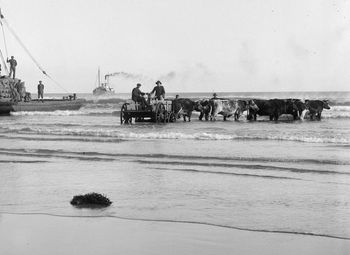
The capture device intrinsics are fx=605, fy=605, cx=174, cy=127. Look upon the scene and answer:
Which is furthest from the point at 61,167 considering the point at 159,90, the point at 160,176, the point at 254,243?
the point at 159,90

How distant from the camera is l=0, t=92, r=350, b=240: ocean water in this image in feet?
26.1

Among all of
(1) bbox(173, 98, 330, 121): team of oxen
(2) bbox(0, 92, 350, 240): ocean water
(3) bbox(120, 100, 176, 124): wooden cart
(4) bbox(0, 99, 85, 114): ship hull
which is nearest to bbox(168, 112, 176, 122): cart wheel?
(3) bbox(120, 100, 176, 124): wooden cart

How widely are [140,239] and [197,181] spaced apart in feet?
14.3

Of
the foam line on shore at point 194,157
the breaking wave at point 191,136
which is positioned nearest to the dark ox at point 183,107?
the breaking wave at point 191,136

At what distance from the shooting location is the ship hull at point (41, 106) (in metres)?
42.9

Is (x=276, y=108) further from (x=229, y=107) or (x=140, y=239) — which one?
(x=140, y=239)

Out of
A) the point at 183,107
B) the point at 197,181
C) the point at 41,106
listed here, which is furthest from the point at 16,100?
the point at 197,181

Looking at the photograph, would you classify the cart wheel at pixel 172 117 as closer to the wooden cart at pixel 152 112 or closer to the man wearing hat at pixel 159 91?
the wooden cart at pixel 152 112

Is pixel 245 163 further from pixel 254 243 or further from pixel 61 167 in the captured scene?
pixel 254 243

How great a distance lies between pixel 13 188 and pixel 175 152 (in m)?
6.88

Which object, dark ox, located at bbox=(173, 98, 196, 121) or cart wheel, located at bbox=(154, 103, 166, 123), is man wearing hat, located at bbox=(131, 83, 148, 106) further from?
dark ox, located at bbox=(173, 98, 196, 121)

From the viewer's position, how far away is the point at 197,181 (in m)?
10.9

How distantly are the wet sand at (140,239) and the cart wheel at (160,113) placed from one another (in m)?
22.1

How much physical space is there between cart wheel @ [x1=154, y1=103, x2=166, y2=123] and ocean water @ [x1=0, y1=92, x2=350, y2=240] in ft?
31.6
